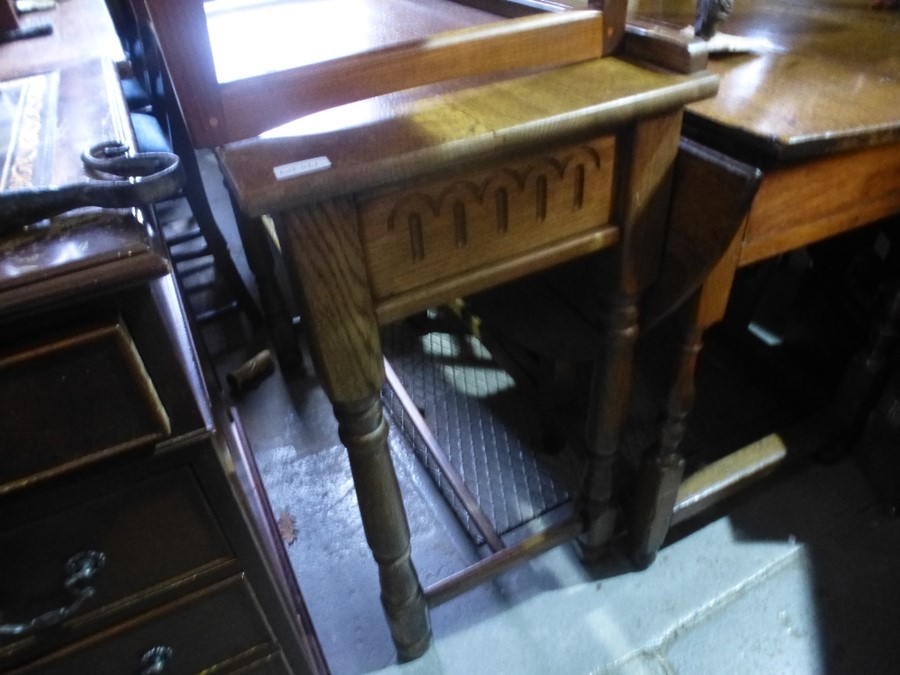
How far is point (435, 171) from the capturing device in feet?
1.87

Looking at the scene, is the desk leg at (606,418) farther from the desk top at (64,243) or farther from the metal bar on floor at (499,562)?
the desk top at (64,243)

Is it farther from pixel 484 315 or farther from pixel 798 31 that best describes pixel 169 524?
pixel 798 31

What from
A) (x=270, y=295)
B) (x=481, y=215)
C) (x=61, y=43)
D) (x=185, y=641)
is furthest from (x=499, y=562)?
(x=61, y=43)

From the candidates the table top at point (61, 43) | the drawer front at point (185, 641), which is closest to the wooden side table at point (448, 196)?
the drawer front at point (185, 641)

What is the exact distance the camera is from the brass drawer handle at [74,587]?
1.69ft

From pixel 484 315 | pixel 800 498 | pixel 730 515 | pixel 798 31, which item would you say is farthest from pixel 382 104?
pixel 800 498

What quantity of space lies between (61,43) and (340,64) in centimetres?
93

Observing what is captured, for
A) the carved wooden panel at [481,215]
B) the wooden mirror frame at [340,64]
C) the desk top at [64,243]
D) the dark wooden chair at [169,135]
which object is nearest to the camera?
the desk top at [64,243]

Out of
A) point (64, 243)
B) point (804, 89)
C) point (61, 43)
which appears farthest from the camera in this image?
point (61, 43)

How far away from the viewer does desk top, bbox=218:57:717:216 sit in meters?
0.52

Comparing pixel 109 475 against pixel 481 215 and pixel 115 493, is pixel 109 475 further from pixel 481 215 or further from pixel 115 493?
pixel 481 215

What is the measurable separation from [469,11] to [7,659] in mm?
874

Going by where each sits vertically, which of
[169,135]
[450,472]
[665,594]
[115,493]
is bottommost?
[665,594]

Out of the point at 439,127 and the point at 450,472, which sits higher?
the point at 439,127
